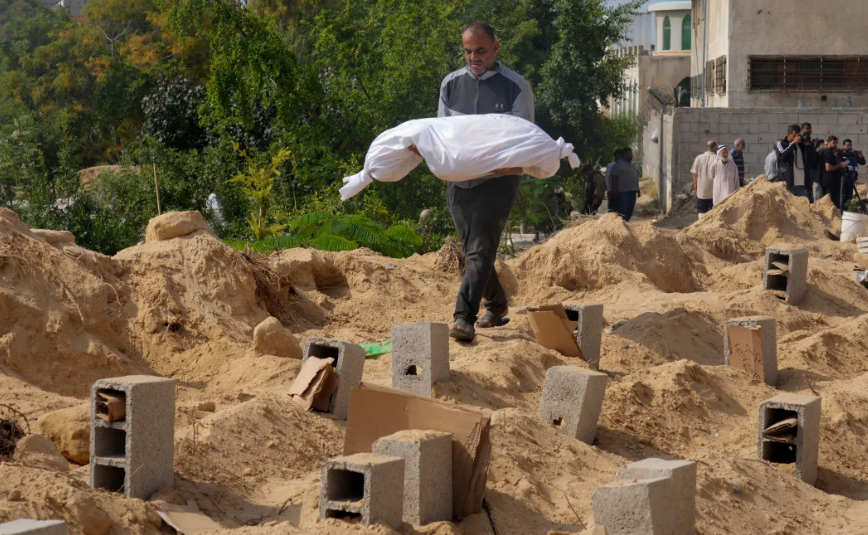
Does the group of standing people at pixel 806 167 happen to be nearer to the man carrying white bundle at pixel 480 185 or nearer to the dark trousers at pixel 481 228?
the man carrying white bundle at pixel 480 185

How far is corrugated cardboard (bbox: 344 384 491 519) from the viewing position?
4.42 metres

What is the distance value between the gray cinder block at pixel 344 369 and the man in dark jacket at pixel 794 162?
11.6m

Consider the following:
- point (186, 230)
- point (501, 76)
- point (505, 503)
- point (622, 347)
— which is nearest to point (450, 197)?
point (501, 76)

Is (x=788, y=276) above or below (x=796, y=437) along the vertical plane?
above

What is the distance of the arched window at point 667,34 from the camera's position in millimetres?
49000

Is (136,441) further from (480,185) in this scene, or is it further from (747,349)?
(747,349)

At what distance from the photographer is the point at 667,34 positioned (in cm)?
4912

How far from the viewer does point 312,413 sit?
546 centimetres

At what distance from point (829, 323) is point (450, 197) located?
3.99 meters

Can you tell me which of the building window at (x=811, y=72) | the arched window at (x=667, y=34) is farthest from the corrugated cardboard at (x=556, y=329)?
the arched window at (x=667, y=34)

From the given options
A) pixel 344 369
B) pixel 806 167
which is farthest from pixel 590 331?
pixel 806 167

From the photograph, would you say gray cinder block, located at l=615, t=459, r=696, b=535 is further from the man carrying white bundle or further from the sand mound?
the sand mound

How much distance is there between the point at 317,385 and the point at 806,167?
1252cm

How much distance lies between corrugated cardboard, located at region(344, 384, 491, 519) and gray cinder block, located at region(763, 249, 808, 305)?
5.31 m
